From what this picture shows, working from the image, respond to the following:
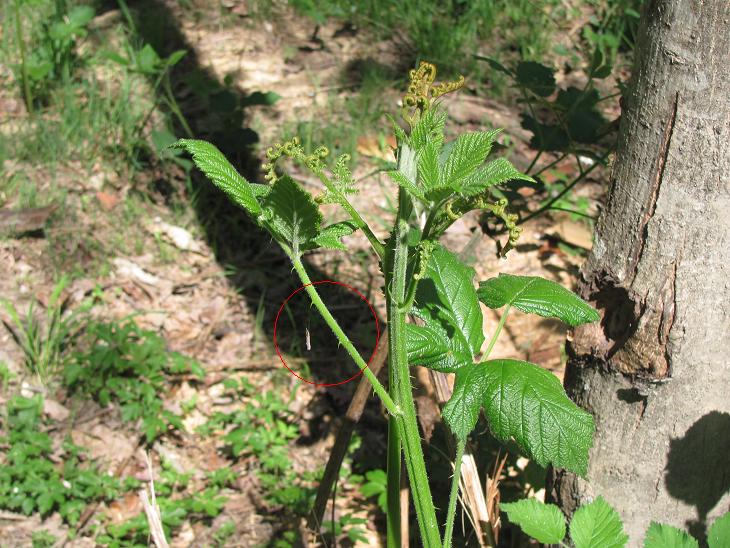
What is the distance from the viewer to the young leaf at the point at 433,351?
57.2 inches

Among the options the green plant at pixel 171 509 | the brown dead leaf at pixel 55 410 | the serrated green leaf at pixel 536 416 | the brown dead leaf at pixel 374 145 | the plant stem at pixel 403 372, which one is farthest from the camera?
the brown dead leaf at pixel 374 145

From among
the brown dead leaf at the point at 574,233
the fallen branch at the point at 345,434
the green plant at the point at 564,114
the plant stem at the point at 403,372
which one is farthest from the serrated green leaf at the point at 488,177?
the brown dead leaf at the point at 574,233

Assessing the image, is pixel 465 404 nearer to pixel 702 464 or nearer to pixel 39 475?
pixel 702 464

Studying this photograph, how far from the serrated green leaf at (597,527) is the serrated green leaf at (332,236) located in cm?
74

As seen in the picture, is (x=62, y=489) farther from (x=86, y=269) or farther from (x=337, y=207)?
(x=337, y=207)

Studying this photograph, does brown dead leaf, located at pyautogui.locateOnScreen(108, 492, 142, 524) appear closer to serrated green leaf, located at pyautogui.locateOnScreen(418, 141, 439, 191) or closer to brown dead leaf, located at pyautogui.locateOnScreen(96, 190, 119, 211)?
brown dead leaf, located at pyautogui.locateOnScreen(96, 190, 119, 211)

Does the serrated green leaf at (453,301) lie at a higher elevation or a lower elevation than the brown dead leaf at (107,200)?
higher

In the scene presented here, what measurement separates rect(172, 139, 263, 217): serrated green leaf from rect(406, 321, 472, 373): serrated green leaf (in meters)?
0.37

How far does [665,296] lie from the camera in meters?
1.59

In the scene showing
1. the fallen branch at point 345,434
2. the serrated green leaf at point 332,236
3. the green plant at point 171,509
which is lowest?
the green plant at point 171,509

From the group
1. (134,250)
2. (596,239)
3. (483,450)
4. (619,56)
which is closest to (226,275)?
(134,250)

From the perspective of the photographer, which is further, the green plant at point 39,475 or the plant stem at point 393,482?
the green plant at point 39,475

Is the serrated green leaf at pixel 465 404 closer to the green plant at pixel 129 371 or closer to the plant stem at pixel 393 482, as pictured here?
the plant stem at pixel 393 482

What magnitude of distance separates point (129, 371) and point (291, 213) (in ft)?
6.01
